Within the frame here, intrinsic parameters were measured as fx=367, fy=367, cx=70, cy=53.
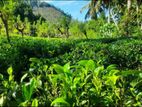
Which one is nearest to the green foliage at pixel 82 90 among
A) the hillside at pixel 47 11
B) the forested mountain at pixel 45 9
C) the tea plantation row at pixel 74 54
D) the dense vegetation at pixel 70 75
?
the dense vegetation at pixel 70 75

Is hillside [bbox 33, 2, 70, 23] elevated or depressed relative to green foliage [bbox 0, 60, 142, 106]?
elevated

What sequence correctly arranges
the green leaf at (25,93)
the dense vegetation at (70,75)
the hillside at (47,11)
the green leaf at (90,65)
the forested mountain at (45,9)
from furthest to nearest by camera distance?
the forested mountain at (45,9) < the hillside at (47,11) < the green leaf at (90,65) < the dense vegetation at (70,75) < the green leaf at (25,93)

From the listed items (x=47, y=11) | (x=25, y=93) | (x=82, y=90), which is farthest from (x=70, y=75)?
(x=47, y=11)

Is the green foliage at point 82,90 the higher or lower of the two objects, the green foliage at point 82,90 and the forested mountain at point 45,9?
the lower

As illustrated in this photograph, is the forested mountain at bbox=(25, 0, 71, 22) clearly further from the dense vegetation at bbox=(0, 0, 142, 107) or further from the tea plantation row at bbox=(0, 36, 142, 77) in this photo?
the dense vegetation at bbox=(0, 0, 142, 107)

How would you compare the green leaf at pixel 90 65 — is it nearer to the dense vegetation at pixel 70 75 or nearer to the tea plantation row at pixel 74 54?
the dense vegetation at pixel 70 75

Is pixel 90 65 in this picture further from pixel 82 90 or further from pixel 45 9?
pixel 45 9

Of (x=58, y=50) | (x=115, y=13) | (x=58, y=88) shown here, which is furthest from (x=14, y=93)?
(x=115, y=13)

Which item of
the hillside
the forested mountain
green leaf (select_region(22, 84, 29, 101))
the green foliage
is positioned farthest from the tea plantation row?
Result: the forested mountain

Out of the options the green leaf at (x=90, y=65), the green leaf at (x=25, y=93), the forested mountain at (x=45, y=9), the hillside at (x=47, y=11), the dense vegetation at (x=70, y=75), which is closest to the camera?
the green leaf at (x=25, y=93)

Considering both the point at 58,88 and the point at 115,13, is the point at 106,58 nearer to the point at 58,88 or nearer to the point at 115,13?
the point at 58,88

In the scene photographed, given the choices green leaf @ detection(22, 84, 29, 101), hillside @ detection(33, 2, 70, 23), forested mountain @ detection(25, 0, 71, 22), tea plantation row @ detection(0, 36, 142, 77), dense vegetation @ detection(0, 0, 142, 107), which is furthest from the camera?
forested mountain @ detection(25, 0, 71, 22)

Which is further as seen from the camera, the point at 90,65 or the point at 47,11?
the point at 47,11

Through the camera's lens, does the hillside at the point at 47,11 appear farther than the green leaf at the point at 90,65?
Yes
